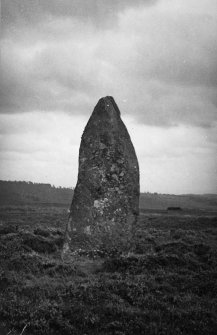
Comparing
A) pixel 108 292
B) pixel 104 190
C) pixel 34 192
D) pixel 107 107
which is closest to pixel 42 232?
pixel 104 190

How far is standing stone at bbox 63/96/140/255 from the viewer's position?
14607 mm

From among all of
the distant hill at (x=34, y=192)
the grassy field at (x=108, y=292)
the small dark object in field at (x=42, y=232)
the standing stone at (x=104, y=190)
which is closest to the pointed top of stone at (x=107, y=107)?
the standing stone at (x=104, y=190)

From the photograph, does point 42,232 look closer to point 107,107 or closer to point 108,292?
point 107,107

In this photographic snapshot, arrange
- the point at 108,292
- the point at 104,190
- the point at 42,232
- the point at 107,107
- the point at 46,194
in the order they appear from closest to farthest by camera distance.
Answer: the point at 108,292
the point at 104,190
the point at 107,107
the point at 42,232
the point at 46,194

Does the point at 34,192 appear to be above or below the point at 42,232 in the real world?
above

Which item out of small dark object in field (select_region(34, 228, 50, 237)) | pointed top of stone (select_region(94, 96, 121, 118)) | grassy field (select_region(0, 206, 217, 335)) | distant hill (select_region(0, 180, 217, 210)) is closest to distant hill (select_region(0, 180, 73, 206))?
distant hill (select_region(0, 180, 217, 210))

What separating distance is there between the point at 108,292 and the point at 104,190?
6012 millimetres

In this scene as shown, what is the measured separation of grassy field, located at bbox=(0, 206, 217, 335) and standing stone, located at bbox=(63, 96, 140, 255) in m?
0.83

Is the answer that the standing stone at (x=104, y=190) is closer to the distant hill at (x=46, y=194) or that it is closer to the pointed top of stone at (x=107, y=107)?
the pointed top of stone at (x=107, y=107)

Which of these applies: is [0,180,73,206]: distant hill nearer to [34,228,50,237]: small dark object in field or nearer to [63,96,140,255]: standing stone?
[34,228,50,237]: small dark object in field

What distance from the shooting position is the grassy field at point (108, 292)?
24.9 ft

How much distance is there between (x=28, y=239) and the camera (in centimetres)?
1634

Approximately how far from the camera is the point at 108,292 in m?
9.66

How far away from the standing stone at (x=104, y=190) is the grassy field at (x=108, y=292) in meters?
0.83
